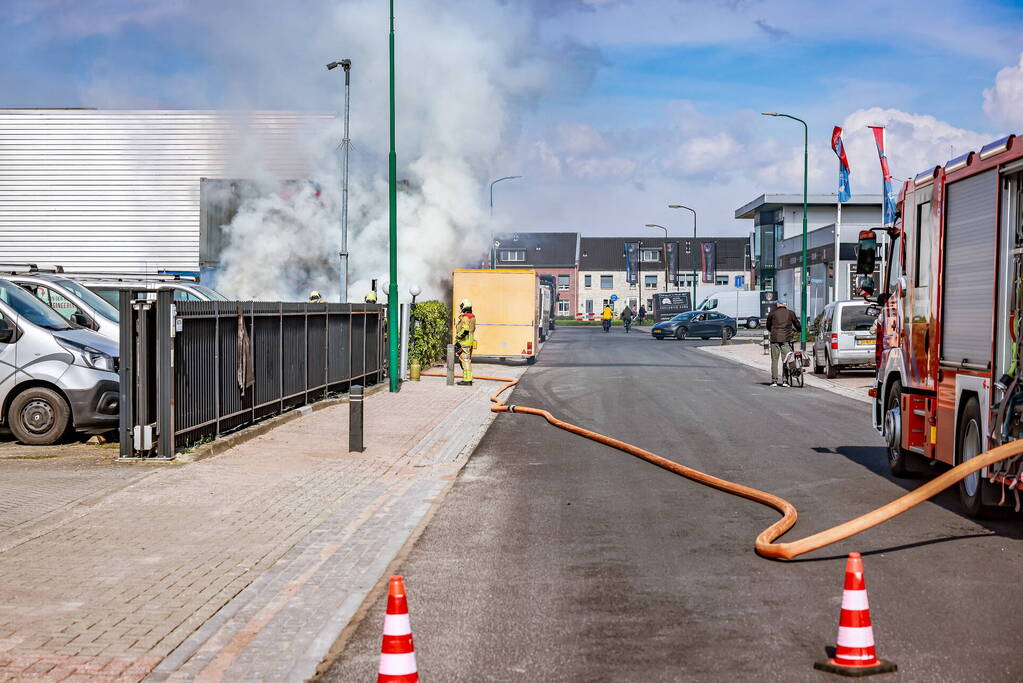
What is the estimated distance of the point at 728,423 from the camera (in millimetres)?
17047

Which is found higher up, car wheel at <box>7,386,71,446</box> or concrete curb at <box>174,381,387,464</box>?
car wheel at <box>7,386,71,446</box>

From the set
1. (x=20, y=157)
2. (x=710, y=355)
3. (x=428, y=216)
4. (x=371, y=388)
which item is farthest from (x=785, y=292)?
(x=371, y=388)

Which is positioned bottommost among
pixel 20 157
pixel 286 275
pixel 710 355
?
pixel 710 355

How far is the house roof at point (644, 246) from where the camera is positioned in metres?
128

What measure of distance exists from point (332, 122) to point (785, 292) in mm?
38485

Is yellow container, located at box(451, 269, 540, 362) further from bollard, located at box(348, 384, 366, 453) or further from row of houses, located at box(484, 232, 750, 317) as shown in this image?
row of houses, located at box(484, 232, 750, 317)

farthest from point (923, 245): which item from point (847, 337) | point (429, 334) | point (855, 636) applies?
point (429, 334)

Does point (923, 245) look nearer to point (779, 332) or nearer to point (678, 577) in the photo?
point (678, 577)

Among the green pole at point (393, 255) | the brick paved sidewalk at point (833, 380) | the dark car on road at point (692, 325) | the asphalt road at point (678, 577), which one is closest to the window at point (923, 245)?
the asphalt road at point (678, 577)

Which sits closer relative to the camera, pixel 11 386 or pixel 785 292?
pixel 11 386

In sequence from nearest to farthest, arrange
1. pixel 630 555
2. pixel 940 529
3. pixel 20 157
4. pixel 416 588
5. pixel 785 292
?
1. pixel 416 588
2. pixel 630 555
3. pixel 940 529
4. pixel 20 157
5. pixel 785 292

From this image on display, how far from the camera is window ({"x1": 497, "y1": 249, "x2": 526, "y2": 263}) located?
5039 inches

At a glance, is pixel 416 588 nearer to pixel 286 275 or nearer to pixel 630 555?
pixel 630 555

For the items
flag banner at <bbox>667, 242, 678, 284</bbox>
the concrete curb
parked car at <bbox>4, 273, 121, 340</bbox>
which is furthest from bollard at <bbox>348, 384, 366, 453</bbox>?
flag banner at <bbox>667, 242, 678, 284</bbox>
